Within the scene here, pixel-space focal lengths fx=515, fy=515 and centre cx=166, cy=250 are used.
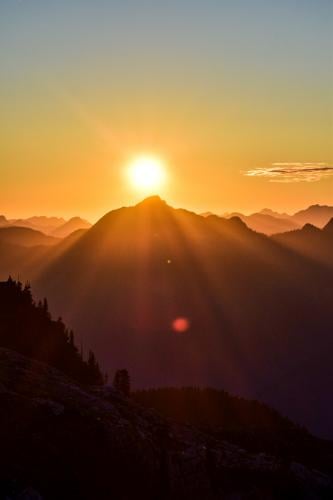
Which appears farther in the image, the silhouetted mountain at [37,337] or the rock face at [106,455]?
the silhouetted mountain at [37,337]

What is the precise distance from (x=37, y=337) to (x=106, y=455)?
232 feet

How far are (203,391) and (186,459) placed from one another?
15706cm

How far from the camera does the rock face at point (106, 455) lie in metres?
32.8

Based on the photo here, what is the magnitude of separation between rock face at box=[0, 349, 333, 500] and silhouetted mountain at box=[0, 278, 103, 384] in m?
43.7

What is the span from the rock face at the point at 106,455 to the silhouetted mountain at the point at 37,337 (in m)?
43.7

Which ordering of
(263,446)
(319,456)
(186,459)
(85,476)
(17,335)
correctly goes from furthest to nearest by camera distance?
(17,335) < (319,456) < (263,446) < (186,459) < (85,476)

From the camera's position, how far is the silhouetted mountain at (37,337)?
9556cm

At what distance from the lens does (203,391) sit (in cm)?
19600

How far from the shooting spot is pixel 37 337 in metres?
105

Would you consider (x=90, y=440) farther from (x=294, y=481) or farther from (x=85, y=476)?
(x=294, y=481)

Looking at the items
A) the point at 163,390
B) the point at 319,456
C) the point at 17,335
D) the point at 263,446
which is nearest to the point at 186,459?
the point at 263,446

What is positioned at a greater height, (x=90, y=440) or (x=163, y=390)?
(x=163, y=390)

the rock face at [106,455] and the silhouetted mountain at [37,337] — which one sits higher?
the silhouetted mountain at [37,337]

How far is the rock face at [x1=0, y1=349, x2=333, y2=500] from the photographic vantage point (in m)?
32.8
